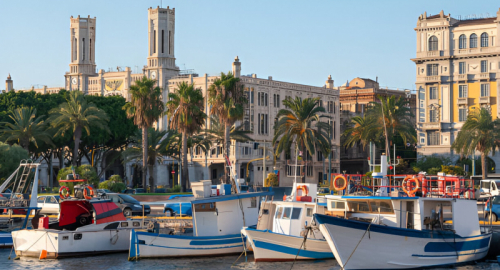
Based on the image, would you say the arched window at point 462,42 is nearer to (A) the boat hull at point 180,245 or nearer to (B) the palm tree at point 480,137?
(B) the palm tree at point 480,137

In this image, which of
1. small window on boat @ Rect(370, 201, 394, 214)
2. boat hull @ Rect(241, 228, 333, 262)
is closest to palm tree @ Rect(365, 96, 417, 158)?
boat hull @ Rect(241, 228, 333, 262)

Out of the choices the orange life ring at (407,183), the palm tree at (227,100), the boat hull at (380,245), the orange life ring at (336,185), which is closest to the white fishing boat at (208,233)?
the orange life ring at (336,185)

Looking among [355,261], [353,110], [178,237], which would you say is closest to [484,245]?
[355,261]

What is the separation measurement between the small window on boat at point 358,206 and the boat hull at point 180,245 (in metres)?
5.67

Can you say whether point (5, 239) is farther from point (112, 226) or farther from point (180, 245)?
point (180, 245)

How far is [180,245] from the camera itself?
35.3 meters

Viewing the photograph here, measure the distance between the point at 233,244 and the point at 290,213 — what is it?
12.3ft

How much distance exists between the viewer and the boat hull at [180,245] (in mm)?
34906

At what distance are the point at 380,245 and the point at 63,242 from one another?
1469 cm

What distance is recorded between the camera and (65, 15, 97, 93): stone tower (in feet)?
391

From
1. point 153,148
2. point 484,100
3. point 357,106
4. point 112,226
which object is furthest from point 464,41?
point 112,226

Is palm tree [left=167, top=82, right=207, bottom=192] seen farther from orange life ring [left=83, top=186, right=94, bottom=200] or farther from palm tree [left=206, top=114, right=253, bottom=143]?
orange life ring [left=83, top=186, right=94, bottom=200]

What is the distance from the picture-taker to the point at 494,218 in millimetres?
48469

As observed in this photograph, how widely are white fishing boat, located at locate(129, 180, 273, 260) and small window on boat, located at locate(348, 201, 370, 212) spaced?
5.33 meters
